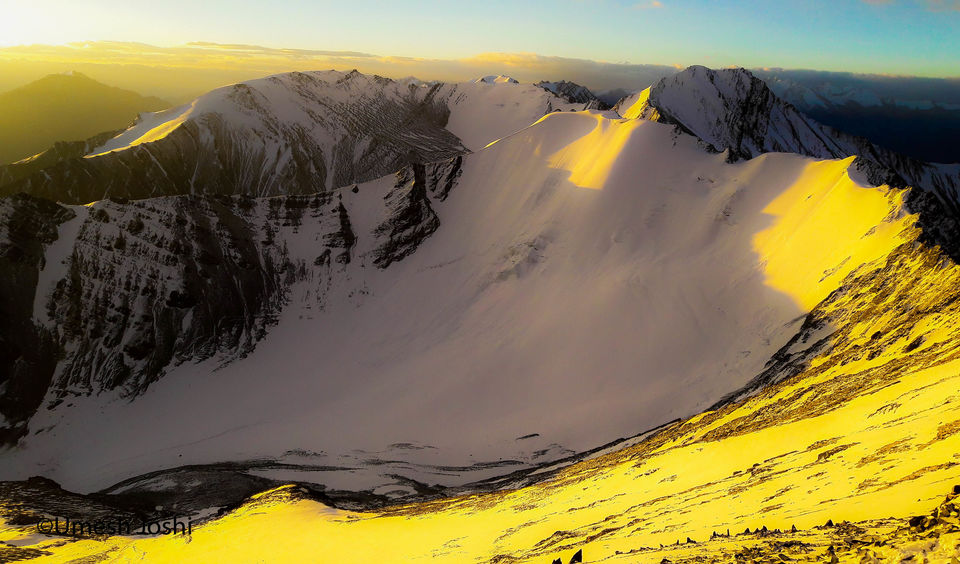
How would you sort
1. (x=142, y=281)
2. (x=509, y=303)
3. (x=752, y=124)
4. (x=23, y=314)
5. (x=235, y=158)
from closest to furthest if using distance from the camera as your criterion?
(x=23, y=314), (x=509, y=303), (x=142, y=281), (x=235, y=158), (x=752, y=124)

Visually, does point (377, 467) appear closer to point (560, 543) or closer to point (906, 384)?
point (560, 543)

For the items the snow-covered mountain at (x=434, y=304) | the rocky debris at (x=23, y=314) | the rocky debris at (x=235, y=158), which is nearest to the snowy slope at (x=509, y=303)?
the snow-covered mountain at (x=434, y=304)

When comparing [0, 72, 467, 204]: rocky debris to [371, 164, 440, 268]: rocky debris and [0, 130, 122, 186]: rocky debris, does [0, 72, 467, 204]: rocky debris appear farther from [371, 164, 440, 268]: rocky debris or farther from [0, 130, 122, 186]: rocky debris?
[371, 164, 440, 268]: rocky debris

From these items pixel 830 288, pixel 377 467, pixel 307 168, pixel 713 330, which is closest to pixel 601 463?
pixel 377 467

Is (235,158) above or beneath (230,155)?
beneath

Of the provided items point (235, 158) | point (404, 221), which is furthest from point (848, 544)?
point (235, 158)

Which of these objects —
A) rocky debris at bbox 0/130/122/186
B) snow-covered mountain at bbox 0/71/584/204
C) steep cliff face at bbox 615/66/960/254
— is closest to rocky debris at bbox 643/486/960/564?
snow-covered mountain at bbox 0/71/584/204

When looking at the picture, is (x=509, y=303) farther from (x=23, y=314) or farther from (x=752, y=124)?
(x=752, y=124)
